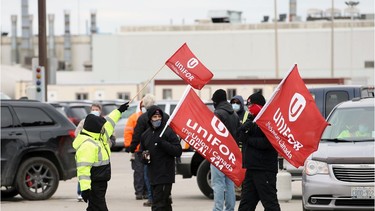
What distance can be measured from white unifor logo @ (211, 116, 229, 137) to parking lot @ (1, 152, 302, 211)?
3.13 meters

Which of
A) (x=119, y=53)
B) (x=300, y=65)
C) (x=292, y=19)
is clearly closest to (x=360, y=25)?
(x=300, y=65)

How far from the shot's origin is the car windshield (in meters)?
14.3

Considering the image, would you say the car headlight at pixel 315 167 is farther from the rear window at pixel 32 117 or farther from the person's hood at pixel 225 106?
the rear window at pixel 32 117

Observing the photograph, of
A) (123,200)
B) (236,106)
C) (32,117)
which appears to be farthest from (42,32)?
(236,106)

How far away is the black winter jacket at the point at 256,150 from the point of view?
1242 centimetres

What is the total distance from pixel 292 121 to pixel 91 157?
2546 mm

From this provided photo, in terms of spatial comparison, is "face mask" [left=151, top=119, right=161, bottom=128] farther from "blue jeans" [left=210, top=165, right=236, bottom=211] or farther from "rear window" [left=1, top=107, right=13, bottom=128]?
"rear window" [left=1, top=107, right=13, bottom=128]

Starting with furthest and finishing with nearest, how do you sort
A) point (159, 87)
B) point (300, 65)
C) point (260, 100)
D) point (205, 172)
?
point (300, 65) < point (159, 87) < point (205, 172) < point (260, 100)

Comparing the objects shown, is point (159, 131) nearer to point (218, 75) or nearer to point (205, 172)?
point (205, 172)

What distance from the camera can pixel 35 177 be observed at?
59.4ft

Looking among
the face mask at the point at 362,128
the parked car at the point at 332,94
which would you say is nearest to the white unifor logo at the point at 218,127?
the face mask at the point at 362,128

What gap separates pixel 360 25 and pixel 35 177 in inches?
2810

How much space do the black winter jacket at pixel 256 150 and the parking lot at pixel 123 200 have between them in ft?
11.6

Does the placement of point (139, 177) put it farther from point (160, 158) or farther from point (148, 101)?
point (160, 158)
